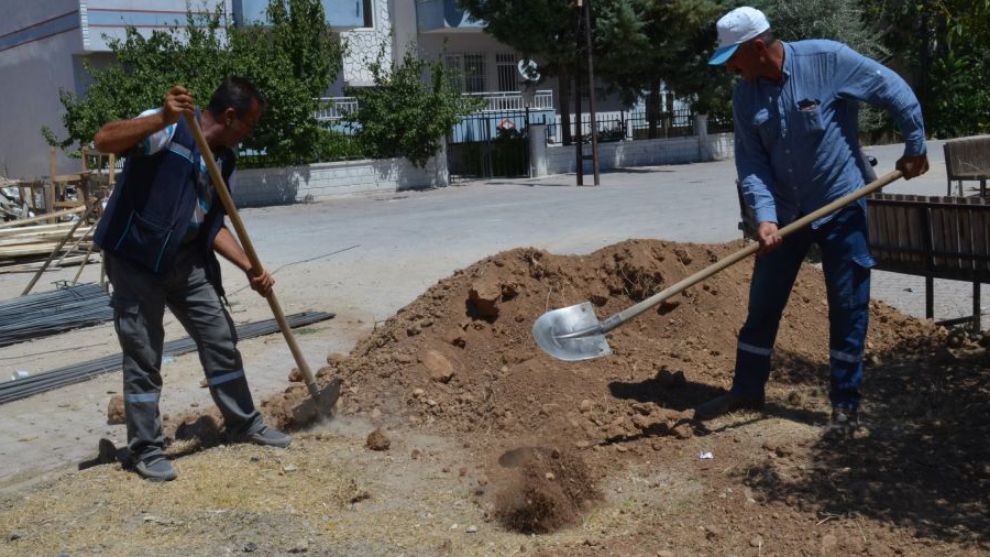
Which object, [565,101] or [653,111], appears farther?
[653,111]

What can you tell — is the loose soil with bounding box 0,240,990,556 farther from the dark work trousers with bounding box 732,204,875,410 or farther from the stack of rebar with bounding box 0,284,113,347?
the stack of rebar with bounding box 0,284,113,347

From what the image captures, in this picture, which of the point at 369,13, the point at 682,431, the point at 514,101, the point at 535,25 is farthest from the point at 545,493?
the point at 514,101

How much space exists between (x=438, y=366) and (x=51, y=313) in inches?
205

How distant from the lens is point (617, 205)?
1852 cm

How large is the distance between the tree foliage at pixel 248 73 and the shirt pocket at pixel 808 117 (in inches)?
696

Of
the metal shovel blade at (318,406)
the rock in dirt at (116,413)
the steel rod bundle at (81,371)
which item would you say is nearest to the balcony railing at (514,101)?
the steel rod bundle at (81,371)

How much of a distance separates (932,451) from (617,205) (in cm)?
1393

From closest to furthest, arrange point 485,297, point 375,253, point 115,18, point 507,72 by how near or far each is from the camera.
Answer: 1. point 485,297
2. point 375,253
3. point 115,18
4. point 507,72

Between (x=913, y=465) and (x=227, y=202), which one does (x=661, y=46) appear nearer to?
(x=227, y=202)

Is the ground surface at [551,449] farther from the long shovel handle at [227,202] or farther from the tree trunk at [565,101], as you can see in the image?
the tree trunk at [565,101]

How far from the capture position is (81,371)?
7.63 meters

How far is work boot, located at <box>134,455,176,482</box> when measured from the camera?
4879mm

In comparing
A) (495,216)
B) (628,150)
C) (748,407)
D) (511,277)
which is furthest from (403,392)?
(628,150)

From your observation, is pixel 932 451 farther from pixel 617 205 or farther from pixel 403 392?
pixel 617 205
